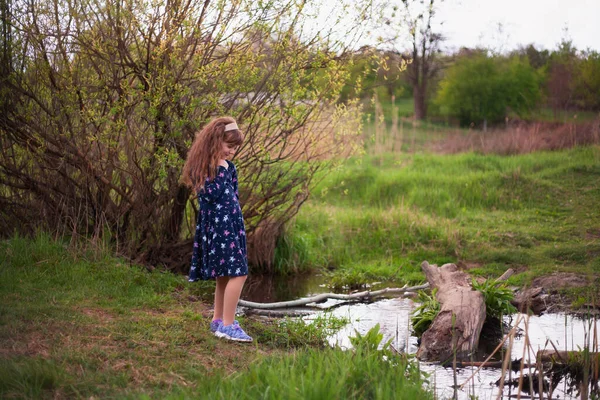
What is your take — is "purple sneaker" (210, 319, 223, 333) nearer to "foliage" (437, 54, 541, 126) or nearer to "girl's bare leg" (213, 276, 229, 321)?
"girl's bare leg" (213, 276, 229, 321)

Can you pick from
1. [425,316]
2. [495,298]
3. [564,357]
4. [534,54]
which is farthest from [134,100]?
[534,54]

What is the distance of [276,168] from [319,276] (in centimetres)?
176

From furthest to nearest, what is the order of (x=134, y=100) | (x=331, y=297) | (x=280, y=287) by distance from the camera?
(x=280, y=287)
(x=331, y=297)
(x=134, y=100)

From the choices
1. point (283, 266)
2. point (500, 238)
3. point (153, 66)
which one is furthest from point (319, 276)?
point (153, 66)

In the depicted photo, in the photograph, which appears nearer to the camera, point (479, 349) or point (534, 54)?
point (479, 349)

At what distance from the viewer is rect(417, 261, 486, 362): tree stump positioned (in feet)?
17.6

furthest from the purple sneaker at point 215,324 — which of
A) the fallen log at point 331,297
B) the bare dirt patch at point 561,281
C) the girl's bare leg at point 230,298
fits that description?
the bare dirt patch at point 561,281

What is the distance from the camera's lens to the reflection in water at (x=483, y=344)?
14.9 ft

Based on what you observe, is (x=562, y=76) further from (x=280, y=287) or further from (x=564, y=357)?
(x=564, y=357)

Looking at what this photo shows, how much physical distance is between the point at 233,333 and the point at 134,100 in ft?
9.07

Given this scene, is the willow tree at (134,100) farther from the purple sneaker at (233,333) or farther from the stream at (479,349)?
the purple sneaker at (233,333)

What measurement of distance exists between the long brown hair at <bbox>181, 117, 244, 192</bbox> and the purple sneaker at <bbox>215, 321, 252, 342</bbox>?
1.07m

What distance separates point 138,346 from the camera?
183 inches

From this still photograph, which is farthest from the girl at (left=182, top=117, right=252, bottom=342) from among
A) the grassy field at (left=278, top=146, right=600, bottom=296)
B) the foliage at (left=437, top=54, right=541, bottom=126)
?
the foliage at (left=437, top=54, right=541, bottom=126)
